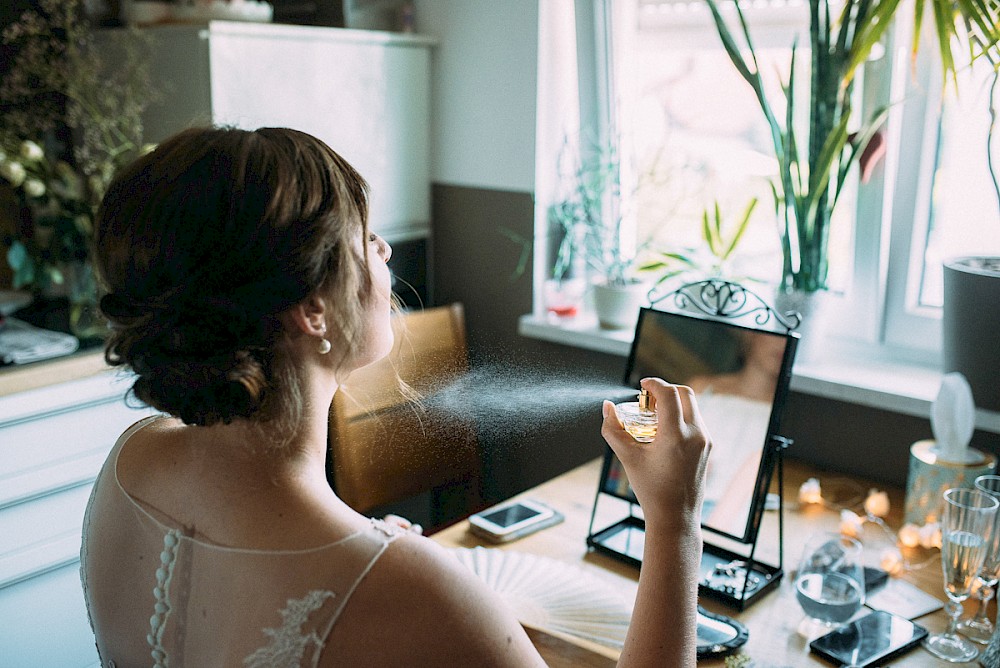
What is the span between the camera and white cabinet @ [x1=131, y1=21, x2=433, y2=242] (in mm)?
2342

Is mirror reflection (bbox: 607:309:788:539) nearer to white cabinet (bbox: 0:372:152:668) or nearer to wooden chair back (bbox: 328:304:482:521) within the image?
wooden chair back (bbox: 328:304:482:521)

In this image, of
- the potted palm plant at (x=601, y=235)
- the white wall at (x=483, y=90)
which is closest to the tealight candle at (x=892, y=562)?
the potted palm plant at (x=601, y=235)

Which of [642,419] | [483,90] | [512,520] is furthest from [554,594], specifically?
[483,90]

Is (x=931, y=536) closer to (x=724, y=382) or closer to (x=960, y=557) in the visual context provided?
(x=960, y=557)

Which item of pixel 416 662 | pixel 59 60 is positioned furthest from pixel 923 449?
pixel 59 60

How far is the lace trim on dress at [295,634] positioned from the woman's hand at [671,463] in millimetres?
412

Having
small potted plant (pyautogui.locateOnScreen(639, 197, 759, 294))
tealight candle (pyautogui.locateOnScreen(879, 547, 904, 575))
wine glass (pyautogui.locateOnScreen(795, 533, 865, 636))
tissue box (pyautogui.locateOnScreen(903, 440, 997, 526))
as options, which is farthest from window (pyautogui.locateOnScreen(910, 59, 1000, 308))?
wine glass (pyautogui.locateOnScreen(795, 533, 865, 636))

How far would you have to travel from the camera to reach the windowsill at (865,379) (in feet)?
6.70

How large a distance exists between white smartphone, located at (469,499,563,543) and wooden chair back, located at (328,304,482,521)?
40 centimetres

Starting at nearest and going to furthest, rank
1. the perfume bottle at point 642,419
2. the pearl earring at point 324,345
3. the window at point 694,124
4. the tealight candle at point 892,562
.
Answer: the pearl earring at point 324,345 → the perfume bottle at point 642,419 → the tealight candle at point 892,562 → the window at point 694,124

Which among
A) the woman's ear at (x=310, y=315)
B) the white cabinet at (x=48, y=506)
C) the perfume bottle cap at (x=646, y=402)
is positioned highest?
the woman's ear at (x=310, y=315)

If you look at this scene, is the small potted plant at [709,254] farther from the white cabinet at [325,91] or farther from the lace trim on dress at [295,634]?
the lace trim on dress at [295,634]

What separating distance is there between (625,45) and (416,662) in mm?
2097

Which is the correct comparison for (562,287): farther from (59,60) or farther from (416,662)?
(416,662)
